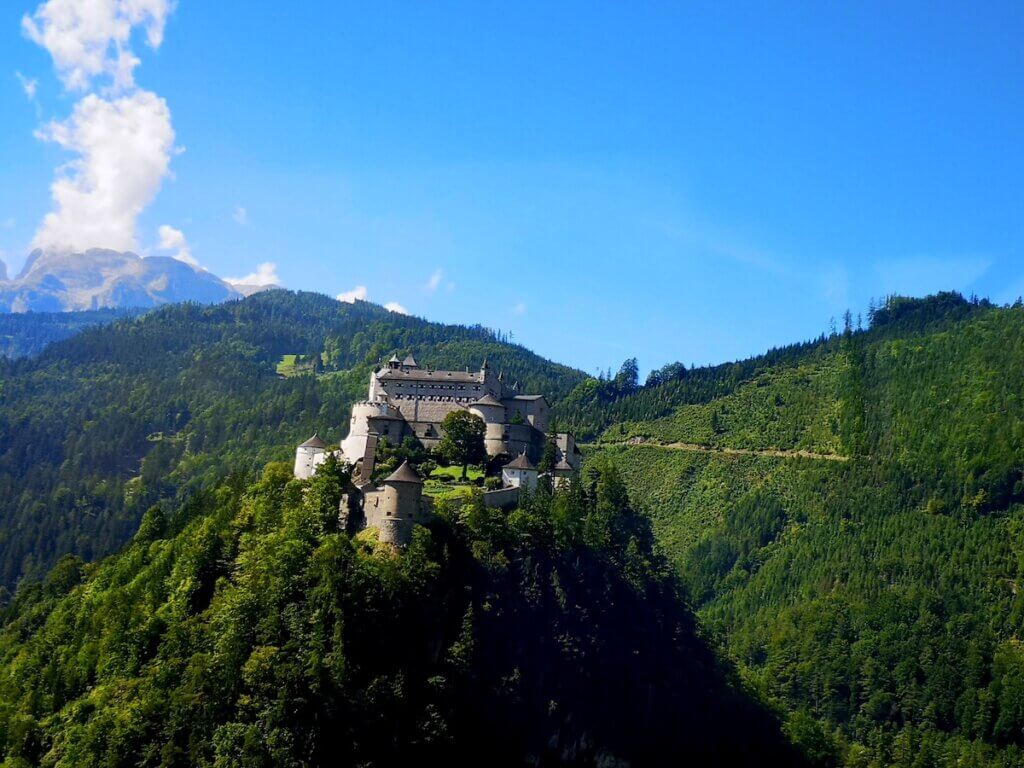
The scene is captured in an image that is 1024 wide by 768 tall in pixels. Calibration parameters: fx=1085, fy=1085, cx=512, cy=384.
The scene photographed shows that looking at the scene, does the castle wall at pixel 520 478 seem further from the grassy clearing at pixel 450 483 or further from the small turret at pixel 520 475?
the grassy clearing at pixel 450 483

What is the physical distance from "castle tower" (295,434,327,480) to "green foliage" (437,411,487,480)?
11.0m

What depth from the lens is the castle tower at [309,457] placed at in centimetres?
10031

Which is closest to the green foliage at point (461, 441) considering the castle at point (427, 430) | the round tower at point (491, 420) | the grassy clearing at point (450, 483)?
the grassy clearing at point (450, 483)

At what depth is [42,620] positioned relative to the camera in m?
108

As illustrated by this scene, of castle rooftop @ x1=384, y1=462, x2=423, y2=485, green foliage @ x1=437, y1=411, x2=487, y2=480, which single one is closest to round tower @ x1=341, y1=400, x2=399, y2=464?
green foliage @ x1=437, y1=411, x2=487, y2=480

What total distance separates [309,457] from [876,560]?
317 feet

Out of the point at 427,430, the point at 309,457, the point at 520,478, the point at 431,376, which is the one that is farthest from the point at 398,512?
the point at 431,376

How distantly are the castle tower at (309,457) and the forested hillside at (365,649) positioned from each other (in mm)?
3819

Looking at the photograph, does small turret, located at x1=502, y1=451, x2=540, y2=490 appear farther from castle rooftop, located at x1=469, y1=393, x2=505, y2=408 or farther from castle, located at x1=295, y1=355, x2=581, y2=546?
castle rooftop, located at x1=469, y1=393, x2=505, y2=408

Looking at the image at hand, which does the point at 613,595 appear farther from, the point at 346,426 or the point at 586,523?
the point at 346,426

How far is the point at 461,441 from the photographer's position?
101438 millimetres

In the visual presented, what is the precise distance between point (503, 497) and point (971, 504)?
106 m

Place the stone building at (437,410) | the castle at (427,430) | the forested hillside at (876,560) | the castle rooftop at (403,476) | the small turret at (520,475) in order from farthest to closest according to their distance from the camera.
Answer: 1. the forested hillside at (876,560)
2. the stone building at (437,410)
3. the small turret at (520,475)
4. the castle at (427,430)
5. the castle rooftop at (403,476)

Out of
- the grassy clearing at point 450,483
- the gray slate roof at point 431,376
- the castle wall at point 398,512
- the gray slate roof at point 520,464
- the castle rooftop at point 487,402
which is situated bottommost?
the castle wall at point 398,512
